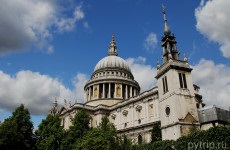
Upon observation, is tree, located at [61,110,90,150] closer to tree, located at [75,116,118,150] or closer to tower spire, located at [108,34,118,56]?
tree, located at [75,116,118,150]

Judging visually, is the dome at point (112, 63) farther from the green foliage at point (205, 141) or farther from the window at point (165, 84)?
the green foliage at point (205, 141)

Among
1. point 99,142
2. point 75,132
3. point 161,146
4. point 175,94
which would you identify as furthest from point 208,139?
point 75,132

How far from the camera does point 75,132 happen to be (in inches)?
1741

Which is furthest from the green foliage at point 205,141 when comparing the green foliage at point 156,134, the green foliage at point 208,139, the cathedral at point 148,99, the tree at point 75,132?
the tree at point 75,132

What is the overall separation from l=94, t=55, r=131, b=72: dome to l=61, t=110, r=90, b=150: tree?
30.5m

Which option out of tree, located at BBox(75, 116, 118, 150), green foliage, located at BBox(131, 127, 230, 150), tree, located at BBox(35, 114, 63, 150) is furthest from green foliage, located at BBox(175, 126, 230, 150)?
tree, located at BBox(35, 114, 63, 150)

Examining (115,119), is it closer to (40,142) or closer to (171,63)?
(40,142)

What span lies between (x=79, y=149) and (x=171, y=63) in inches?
792

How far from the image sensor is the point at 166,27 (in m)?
42.5

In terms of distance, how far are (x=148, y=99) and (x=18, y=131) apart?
27.9 metres

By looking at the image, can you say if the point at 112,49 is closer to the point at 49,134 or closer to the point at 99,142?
the point at 49,134

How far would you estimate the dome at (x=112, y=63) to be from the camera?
248 feet

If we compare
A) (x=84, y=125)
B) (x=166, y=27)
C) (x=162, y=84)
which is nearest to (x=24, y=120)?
(x=84, y=125)

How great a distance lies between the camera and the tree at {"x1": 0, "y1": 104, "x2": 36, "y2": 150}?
1681 inches
